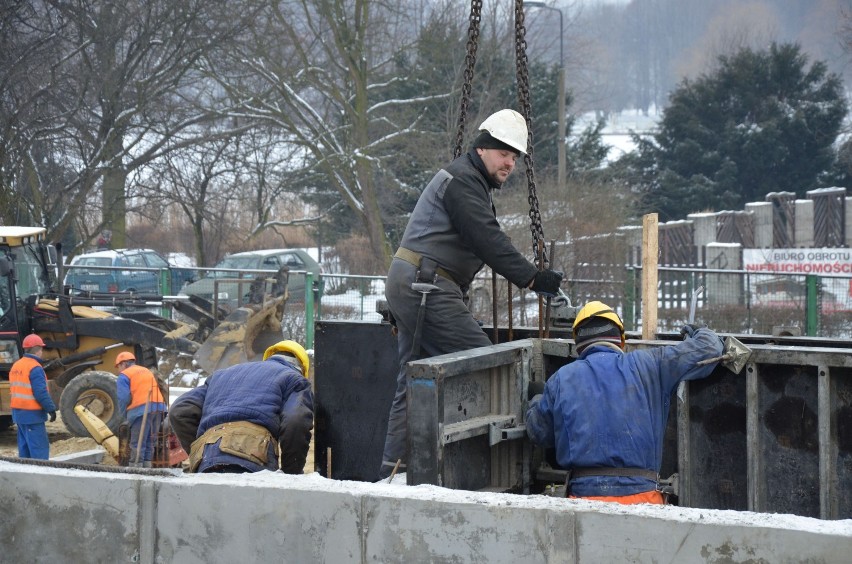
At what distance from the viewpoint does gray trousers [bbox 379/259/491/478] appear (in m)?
5.73

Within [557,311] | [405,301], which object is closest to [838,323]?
[557,311]

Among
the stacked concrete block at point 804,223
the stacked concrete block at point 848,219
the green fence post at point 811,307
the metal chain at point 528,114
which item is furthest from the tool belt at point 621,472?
the stacked concrete block at point 848,219

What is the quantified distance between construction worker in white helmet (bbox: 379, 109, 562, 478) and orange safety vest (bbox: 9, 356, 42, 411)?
6.22 m

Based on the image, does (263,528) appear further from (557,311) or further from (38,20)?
(38,20)

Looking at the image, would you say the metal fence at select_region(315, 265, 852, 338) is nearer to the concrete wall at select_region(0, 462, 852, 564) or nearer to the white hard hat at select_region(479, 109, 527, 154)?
the white hard hat at select_region(479, 109, 527, 154)

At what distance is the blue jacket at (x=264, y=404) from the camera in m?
5.57

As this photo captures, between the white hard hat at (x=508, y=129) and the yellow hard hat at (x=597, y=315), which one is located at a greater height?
the white hard hat at (x=508, y=129)

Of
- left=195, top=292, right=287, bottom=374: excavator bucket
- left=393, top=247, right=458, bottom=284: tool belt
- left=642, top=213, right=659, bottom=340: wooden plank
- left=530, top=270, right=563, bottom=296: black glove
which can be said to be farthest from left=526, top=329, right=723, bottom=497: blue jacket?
left=195, top=292, right=287, bottom=374: excavator bucket

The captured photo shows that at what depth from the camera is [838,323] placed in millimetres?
15375

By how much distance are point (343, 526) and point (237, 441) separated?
1.57 m

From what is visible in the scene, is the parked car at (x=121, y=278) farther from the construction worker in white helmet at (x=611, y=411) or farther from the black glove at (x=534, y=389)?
the construction worker in white helmet at (x=611, y=411)

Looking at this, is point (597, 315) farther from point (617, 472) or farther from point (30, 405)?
point (30, 405)

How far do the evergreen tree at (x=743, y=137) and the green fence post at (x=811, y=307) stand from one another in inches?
805

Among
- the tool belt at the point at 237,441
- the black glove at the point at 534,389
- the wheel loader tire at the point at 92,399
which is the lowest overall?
the wheel loader tire at the point at 92,399
